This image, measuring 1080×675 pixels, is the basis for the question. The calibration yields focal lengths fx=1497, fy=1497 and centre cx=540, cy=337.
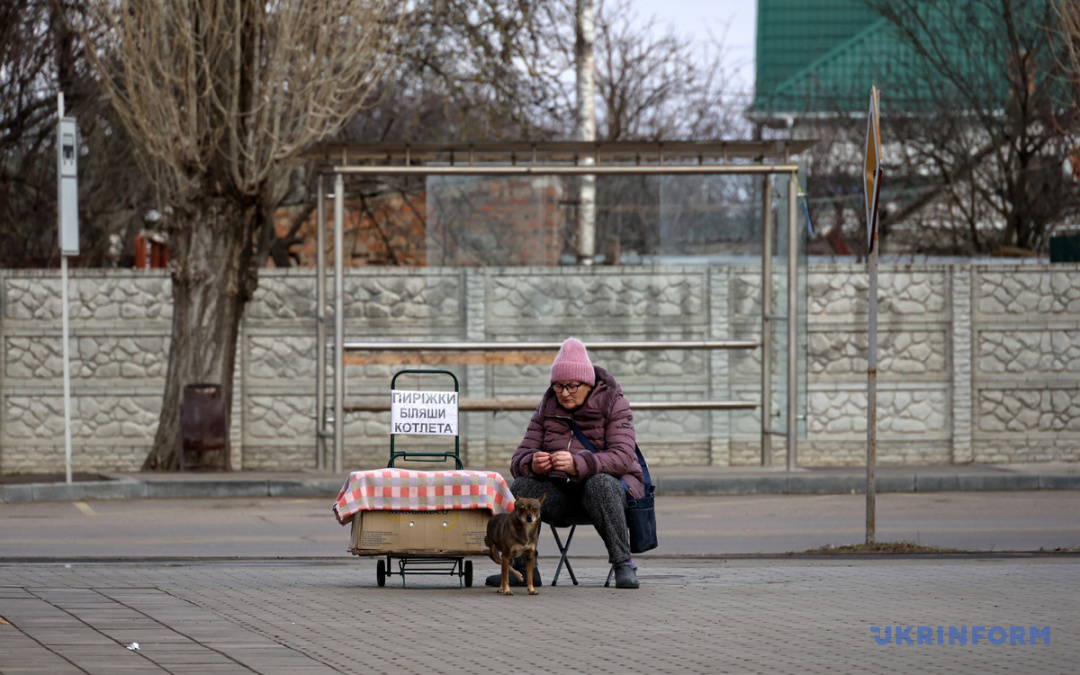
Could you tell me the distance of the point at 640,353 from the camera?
17.3 m

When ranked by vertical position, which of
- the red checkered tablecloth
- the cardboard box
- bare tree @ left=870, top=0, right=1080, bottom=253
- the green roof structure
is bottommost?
the cardboard box

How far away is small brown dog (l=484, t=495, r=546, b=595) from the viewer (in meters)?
7.88

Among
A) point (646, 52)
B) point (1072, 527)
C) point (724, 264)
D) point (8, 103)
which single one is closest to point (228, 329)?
point (724, 264)

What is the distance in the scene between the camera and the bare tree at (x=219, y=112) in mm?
15883

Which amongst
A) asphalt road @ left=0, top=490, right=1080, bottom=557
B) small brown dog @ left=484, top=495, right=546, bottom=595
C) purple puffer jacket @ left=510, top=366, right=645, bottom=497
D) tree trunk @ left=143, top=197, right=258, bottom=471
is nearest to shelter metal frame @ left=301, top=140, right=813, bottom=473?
tree trunk @ left=143, top=197, right=258, bottom=471

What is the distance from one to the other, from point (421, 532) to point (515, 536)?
66 centimetres

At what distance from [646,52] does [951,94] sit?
8.55m

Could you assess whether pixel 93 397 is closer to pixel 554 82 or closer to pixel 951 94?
pixel 554 82

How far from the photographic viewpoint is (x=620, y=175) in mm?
16312

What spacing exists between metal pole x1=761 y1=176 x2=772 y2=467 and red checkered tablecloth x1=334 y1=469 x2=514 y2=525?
8.48 meters

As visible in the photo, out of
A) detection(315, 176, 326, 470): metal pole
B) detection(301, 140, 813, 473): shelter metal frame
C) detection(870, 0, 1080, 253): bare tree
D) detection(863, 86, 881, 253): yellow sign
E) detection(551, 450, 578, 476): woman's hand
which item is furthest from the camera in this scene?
detection(870, 0, 1080, 253): bare tree

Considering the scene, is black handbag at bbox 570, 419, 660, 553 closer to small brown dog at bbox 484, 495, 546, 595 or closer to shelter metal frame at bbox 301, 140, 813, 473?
small brown dog at bbox 484, 495, 546, 595

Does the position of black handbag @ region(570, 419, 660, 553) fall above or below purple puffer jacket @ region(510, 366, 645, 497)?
below

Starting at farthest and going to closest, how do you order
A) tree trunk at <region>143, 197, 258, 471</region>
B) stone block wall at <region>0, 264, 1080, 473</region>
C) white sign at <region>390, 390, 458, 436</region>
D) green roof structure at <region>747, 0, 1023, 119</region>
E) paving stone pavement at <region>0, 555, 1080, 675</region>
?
green roof structure at <region>747, 0, 1023, 119</region> < stone block wall at <region>0, 264, 1080, 473</region> < tree trunk at <region>143, 197, 258, 471</region> < white sign at <region>390, 390, 458, 436</region> < paving stone pavement at <region>0, 555, 1080, 675</region>
